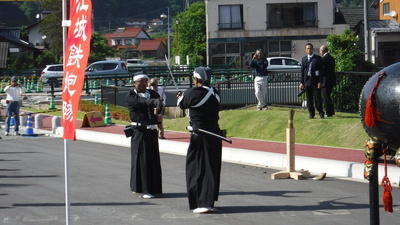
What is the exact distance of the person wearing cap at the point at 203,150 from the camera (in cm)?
1001

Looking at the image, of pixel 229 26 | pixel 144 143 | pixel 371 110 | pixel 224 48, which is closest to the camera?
pixel 371 110

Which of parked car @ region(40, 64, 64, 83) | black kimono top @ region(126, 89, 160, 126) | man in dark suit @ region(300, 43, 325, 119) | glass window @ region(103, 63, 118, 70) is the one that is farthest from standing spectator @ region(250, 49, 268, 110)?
parked car @ region(40, 64, 64, 83)

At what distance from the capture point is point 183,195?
11438mm

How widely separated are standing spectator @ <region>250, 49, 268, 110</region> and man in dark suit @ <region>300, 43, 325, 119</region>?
206 cm

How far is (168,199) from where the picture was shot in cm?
1112

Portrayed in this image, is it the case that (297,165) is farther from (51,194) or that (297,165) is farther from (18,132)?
(18,132)

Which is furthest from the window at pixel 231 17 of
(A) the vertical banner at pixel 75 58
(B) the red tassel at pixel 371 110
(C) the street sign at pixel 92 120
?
(B) the red tassel at pixel 371 110

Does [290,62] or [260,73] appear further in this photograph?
[290,62]

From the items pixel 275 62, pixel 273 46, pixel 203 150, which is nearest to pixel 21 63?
pixel 273 46

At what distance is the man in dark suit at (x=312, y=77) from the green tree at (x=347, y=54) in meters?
2.19

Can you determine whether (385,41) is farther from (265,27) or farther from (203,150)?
(203,150)

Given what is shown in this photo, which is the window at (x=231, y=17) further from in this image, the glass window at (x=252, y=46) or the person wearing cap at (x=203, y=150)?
the person wearing cap at (x=203, y=150)

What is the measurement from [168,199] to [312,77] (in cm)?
807

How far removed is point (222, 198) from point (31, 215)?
2.95m
